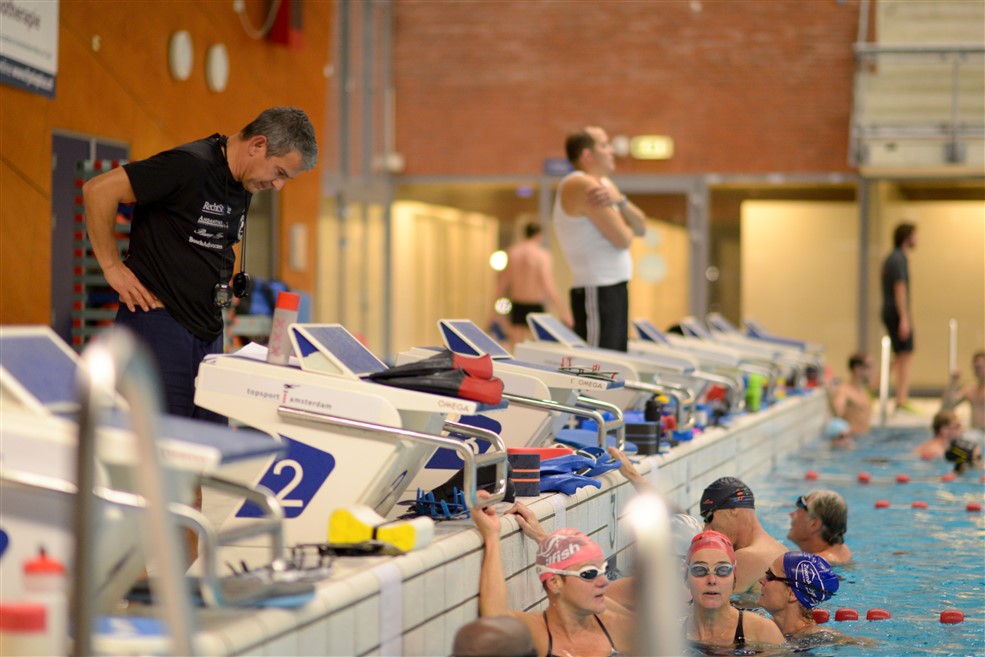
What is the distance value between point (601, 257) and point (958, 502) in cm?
289

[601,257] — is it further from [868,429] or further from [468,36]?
[468,36]

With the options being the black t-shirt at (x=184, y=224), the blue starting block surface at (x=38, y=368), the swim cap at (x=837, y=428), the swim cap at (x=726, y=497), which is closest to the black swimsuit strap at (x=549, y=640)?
the black t-shirt at (x=184, y=224)

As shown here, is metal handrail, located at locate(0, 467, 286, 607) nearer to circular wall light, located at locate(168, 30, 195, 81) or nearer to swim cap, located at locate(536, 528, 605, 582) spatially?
swim cap, located at locate(536, 528, 605, 582)

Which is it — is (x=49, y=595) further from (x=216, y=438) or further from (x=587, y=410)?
(x=587, y=410)

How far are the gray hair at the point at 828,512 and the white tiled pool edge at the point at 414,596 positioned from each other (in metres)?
0.63

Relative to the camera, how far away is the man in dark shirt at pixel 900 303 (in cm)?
1302

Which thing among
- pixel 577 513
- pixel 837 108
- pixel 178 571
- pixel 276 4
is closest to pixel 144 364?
pixel 178 571

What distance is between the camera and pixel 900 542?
6598 mm

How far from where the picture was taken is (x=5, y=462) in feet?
8.71

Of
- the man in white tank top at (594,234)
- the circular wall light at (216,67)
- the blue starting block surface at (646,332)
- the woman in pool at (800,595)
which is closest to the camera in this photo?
the woman in pool at (800,595)

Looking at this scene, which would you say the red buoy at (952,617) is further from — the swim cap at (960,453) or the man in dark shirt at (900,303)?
the man in dark shirt at (900,303)

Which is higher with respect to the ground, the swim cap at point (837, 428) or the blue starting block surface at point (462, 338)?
the blue starting block surface at point (462, 338)

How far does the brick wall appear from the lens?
15.7 m

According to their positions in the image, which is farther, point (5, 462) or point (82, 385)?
point (5, 462)
